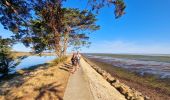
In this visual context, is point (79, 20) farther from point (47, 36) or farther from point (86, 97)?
point (86, 97)

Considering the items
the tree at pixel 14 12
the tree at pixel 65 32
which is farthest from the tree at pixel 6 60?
the tree at pixel 14 12

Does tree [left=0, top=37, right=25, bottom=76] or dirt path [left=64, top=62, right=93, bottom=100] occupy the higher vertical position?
tree [left=0, top=37, right=25, bottom=76]

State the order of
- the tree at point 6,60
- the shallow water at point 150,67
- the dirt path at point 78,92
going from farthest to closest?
the shallow water at point 150,67, the tree at point 6,60, the dirt path at point 78,92

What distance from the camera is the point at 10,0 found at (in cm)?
1359

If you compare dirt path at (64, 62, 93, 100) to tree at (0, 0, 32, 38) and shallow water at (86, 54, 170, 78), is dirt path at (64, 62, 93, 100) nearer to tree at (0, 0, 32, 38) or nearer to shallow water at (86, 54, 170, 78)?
tree at (0, 0, 32, 38)

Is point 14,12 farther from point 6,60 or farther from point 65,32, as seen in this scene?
point 65,32

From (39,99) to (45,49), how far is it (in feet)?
101

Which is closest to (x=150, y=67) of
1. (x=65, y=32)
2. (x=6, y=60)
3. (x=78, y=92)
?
(x=65, y=32)

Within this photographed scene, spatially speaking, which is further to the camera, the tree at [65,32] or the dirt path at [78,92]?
the tree at [65,32]

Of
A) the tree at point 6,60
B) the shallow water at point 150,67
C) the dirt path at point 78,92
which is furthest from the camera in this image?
A: the shallow water at point 150,67

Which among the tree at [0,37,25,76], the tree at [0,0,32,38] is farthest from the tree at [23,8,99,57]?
the tree at [0,0,32,38]

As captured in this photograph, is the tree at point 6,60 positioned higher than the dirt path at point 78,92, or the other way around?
the tree at point 6,60

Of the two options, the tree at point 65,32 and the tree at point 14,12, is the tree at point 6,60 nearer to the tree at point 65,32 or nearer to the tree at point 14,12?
the tree at point 65,32

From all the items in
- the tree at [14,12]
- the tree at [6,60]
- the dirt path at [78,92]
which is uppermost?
the tree at [14,12]
